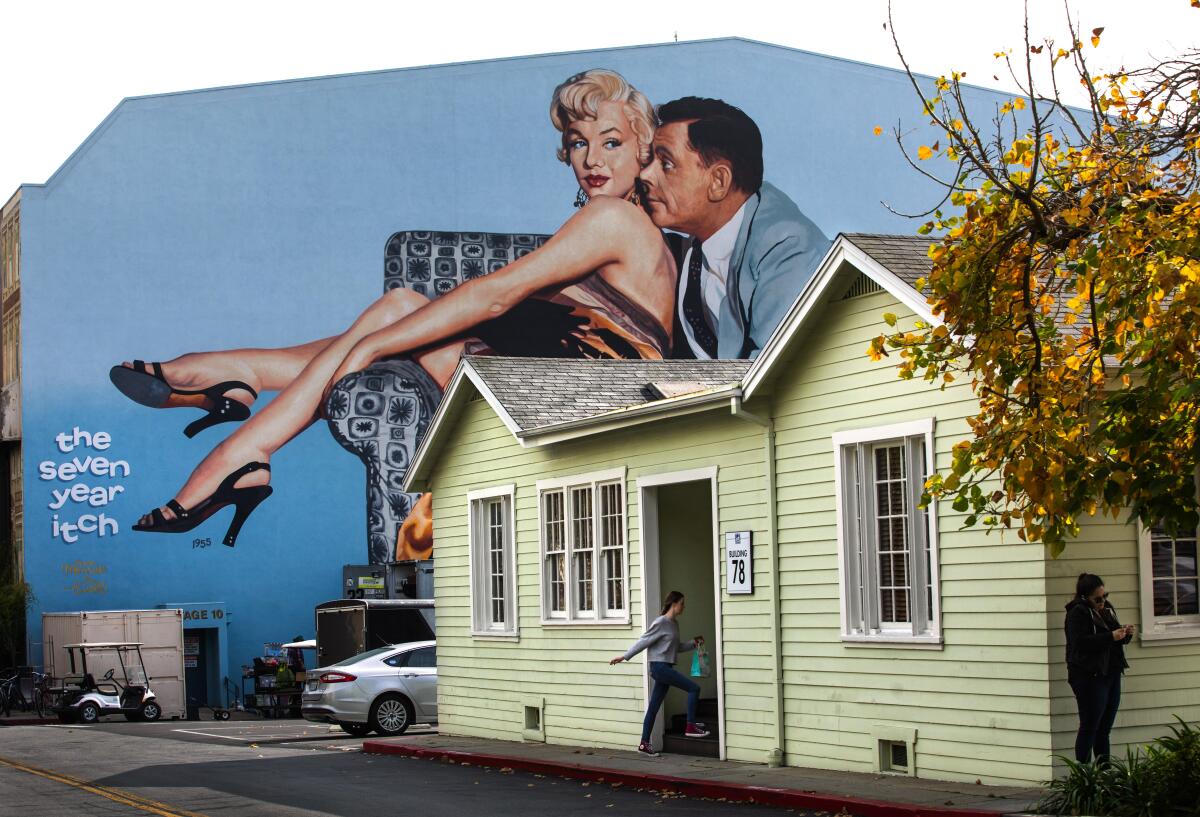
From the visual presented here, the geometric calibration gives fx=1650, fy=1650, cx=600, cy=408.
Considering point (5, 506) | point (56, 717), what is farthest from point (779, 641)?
point (5, 506)

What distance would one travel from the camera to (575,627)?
2011 centimetres

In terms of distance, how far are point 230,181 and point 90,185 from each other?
3652mm

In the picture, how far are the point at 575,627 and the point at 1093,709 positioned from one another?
8530 millimetres

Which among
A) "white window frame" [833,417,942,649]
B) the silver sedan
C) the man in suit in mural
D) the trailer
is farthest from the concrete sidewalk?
the man in suit in mural

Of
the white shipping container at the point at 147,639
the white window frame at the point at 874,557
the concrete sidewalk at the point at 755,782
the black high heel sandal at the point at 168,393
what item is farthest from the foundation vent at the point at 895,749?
the black high heel sandal at the point at 168,393

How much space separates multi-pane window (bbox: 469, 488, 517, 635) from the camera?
22.1 meters

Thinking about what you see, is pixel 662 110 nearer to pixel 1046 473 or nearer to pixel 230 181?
pixel 230 181

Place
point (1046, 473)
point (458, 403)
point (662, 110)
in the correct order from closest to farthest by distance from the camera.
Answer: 1. point (1046, 473)
2. point (458, 403)
3. point (662, 110)

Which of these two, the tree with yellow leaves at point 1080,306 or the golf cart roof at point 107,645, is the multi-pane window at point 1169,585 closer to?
the tree with yellow leaves at point 1080,306

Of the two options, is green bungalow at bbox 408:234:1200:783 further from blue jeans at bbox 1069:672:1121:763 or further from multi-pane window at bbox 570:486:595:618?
blue jeans at bbox 1069:672:1121:763

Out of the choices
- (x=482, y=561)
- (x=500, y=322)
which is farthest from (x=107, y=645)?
(x=482, y=561)

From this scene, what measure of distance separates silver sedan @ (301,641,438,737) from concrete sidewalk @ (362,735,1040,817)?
388 cm

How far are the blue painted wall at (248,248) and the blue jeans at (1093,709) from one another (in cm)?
3380

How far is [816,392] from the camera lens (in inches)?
628
